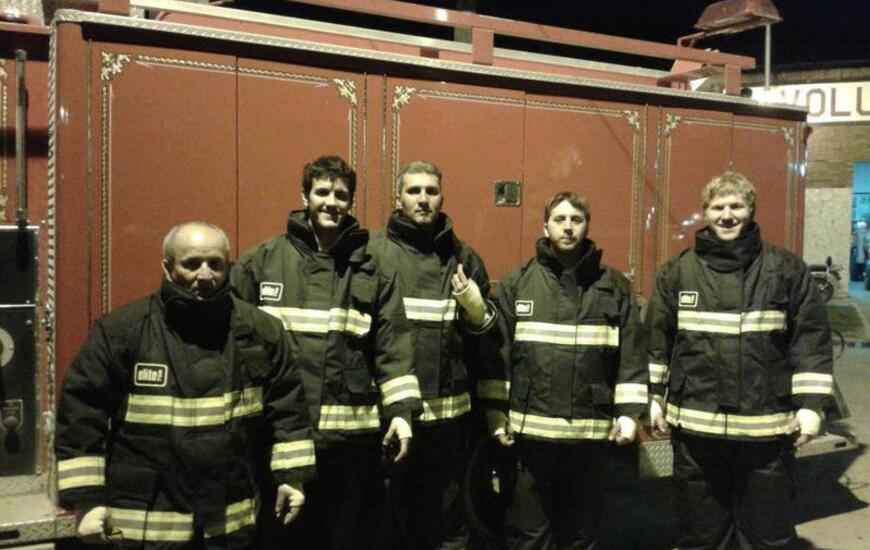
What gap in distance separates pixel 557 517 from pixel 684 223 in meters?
2.14

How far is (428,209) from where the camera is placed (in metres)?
3.29

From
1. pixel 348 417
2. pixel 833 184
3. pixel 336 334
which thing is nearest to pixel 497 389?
pixel 348 417

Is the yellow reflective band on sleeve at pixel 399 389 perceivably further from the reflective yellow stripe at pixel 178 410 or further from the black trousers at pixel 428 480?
the reflective yellow stripe at pixel 178 410

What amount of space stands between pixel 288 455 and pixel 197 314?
523mm

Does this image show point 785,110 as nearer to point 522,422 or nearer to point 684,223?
point 684,223

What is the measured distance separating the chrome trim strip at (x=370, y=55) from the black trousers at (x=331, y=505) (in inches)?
68.6

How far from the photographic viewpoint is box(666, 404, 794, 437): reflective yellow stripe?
3.32 meters

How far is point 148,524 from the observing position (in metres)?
2.30

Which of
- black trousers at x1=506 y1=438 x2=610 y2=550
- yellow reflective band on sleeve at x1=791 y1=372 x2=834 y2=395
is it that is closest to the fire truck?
black trousers at x1=506 y1=438 x2=610 y2=550

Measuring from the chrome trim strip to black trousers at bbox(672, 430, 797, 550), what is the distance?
76.0 inches

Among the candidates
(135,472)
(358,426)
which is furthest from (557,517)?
(135,472)

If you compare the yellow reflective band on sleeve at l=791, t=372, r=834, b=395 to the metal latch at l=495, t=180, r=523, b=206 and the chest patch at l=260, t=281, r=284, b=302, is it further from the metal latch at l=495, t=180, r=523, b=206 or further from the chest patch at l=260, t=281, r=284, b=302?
the chest patch at l=260, t=281, r=284, b=302

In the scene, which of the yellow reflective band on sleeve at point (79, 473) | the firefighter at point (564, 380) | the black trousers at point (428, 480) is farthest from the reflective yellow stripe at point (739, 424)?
the yellow reflective band on sleeve at point (79, 473)

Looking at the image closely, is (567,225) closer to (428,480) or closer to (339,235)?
(339,235)
